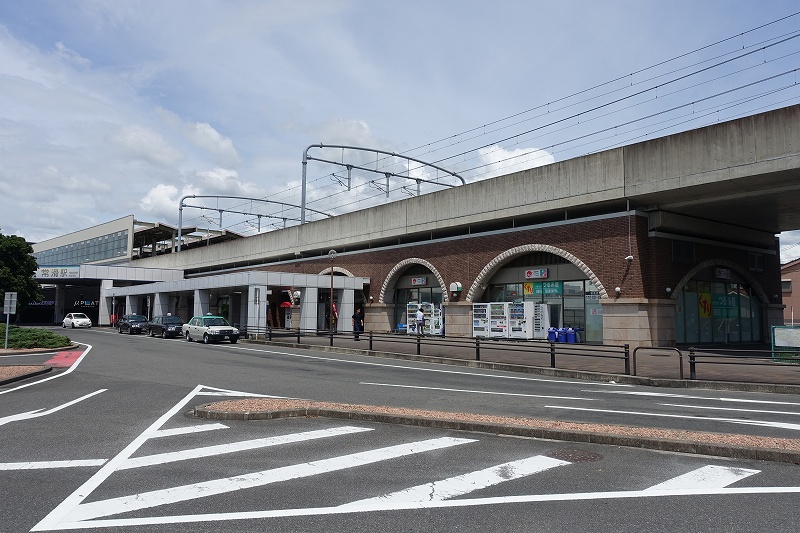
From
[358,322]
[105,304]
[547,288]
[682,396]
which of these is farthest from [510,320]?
[105,304]

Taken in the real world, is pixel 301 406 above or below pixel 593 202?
below

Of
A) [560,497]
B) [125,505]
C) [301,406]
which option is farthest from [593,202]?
[125,505]

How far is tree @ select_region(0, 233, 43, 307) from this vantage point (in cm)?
3650

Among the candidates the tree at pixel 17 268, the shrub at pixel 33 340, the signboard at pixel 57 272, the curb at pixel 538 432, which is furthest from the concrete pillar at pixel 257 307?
the signboard at pixel 57 272

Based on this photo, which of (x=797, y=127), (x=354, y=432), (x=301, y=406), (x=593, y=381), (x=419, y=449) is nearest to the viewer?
(x=419, y=449)

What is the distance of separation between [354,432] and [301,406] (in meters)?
1.80

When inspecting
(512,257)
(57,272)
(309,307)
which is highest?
(57,272)

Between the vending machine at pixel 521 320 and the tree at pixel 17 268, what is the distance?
2933cm

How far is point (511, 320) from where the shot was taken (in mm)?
30859

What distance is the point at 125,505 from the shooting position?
17.9 ft

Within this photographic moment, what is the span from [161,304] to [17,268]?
13.4 metres

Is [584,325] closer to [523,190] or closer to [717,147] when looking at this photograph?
[523,190]

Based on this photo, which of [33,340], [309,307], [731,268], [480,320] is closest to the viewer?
[33,340]

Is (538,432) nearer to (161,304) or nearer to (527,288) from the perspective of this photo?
(527,288)
